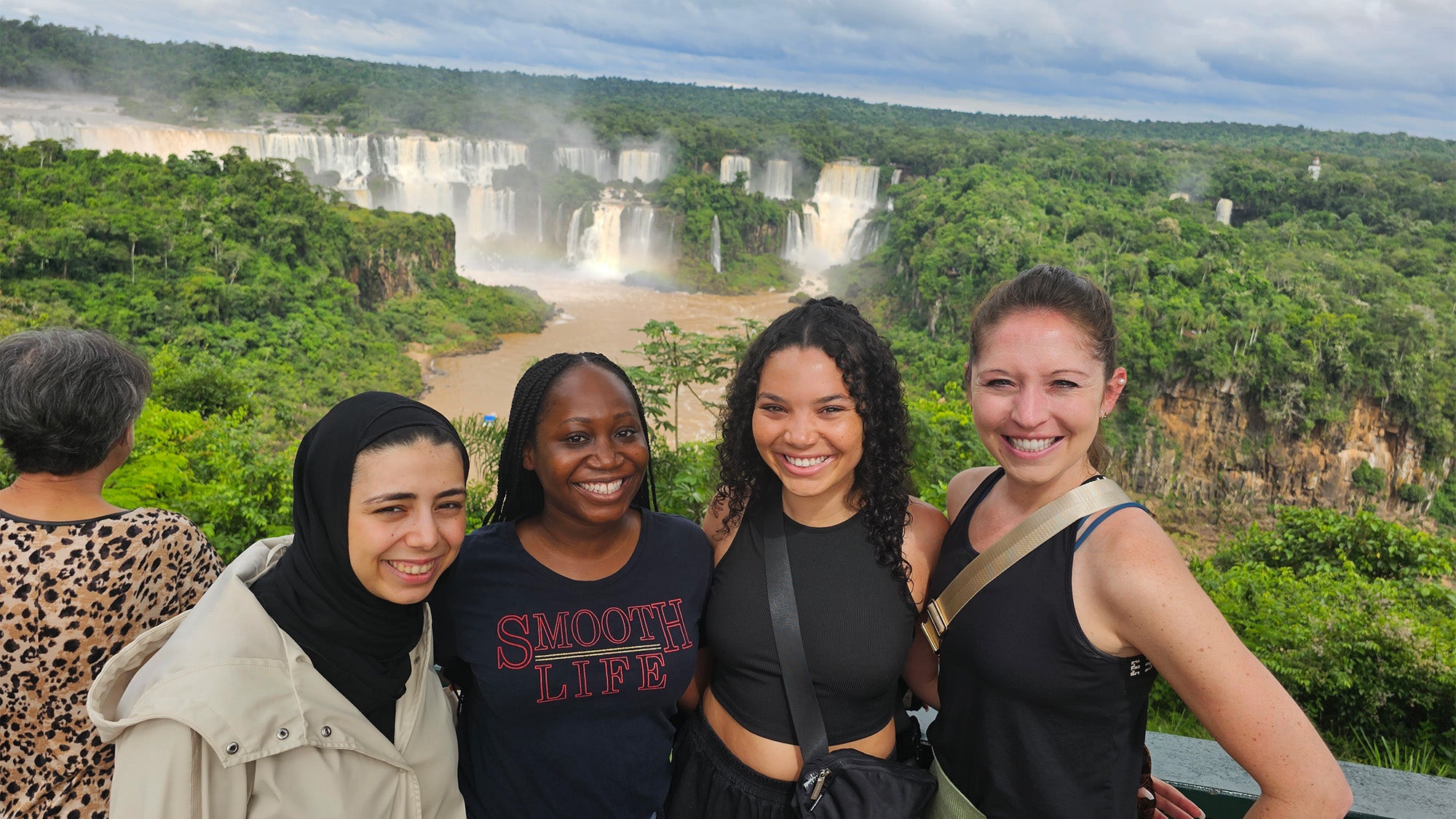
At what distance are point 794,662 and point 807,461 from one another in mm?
499

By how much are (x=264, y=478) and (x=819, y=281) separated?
47409 millimetres

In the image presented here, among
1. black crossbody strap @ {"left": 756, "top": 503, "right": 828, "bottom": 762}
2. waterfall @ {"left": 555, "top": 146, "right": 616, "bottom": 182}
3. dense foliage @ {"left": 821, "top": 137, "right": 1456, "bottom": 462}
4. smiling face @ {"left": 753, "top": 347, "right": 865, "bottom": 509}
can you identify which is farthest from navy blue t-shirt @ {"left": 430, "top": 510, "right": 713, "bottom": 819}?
waterfall @ {"left": 555, "top": 146, "right": 616, "bottom": 182}

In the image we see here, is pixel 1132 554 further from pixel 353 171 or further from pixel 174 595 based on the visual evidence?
pixel 353 171

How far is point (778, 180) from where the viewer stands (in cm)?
6056

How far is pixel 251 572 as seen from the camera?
1873mm

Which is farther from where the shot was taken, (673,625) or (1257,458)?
(1257,458)

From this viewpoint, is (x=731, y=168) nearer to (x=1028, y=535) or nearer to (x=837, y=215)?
(x=837, y=215)

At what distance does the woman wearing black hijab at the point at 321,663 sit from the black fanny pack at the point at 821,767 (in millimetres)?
822

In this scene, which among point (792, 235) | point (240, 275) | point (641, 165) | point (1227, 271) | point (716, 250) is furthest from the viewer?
point (641, 165)

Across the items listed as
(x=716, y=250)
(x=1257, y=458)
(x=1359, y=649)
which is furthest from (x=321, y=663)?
(x=716, y=250)

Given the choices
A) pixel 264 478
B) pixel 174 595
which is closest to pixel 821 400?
pixel 174 595

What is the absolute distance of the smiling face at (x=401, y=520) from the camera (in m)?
1.81

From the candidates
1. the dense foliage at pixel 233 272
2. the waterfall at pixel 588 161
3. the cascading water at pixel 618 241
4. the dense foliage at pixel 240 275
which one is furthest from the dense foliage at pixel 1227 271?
the dense foliage at pixel 233 272

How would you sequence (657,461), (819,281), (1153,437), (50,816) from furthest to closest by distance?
1. (819,281)
2. (1153,437)
3. (657,461)
4. (50,816)
